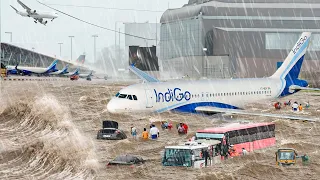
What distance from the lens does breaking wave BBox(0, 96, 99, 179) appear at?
37.9m

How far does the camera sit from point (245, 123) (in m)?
45.5

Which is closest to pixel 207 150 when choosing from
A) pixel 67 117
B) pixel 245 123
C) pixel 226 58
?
pixel 245 123

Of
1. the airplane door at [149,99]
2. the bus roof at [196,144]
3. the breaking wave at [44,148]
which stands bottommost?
the breaking wave at [44,148]

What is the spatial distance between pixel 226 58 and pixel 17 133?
3687 inches

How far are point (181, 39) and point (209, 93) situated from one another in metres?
112

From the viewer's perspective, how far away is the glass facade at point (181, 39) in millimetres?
157875

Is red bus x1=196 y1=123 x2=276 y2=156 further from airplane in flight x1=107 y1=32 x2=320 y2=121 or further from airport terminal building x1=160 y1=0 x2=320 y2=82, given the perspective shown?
airport terminal building x1=160 y1=0 x2=320 y2=82

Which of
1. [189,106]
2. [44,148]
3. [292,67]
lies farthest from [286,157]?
[292,67]

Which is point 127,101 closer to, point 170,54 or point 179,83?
point 179,83

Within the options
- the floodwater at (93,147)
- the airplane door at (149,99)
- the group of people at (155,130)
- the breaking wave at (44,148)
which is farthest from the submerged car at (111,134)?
the airplane door at (149,99)

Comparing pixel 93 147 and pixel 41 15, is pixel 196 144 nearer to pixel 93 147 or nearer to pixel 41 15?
pixel 93 147

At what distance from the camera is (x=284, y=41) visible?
156 meters

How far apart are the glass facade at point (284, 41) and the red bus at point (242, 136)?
111m

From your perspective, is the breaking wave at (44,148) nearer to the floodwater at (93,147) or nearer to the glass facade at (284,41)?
the floodwater at (93,147)
